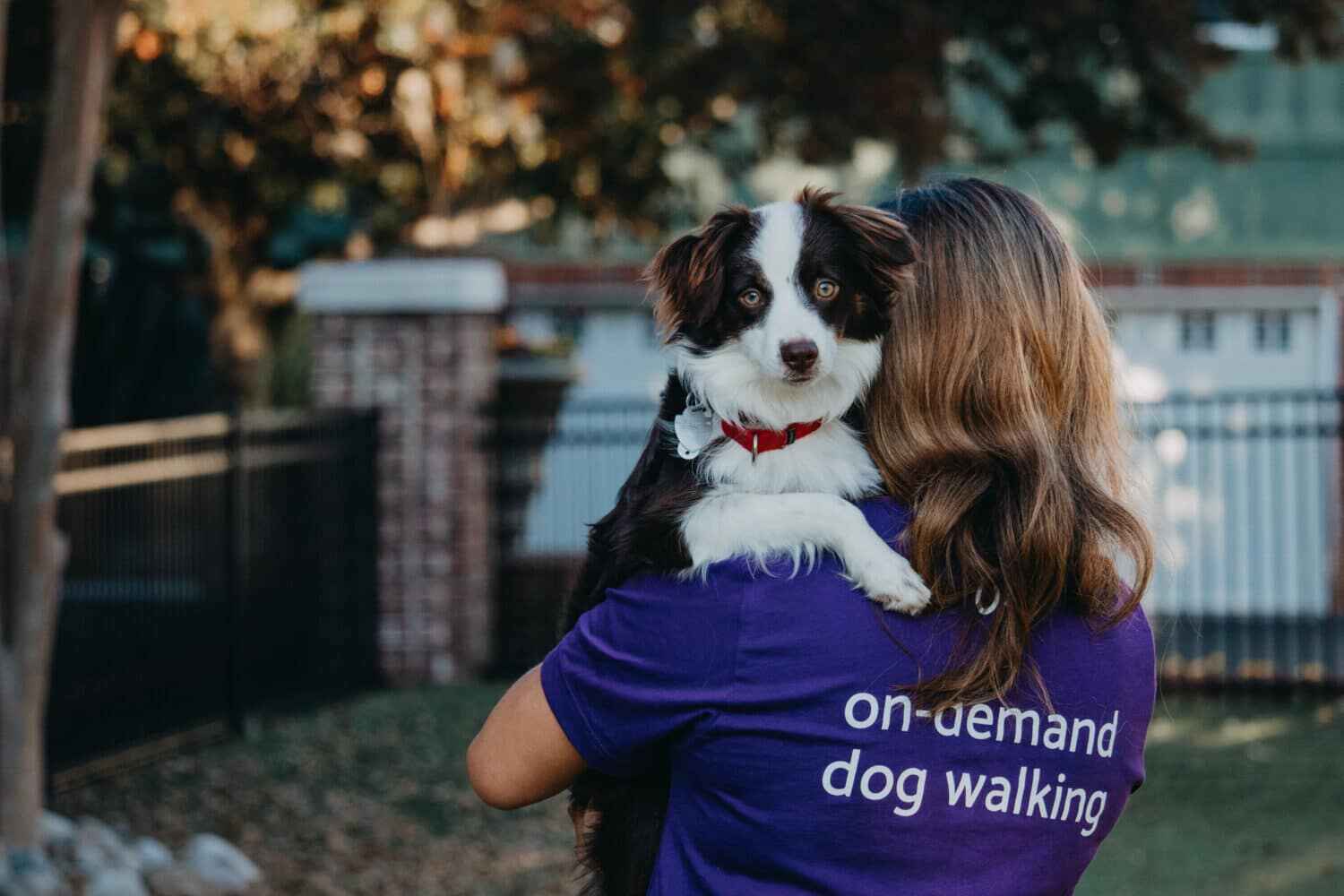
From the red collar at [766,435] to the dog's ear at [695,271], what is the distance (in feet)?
0.66

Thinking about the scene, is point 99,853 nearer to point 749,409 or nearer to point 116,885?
point 116,885

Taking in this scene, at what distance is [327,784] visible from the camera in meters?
7.32

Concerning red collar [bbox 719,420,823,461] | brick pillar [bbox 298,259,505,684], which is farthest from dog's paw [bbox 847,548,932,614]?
brick pillar [bbox 298,259,505,684]

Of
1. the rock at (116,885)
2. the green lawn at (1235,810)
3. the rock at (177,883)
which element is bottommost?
the green lawn at (1235,810)

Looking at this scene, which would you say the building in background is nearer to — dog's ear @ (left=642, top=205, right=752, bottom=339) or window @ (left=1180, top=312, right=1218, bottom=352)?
window @ (left=1180, top=312, right=1218, bottom=352)

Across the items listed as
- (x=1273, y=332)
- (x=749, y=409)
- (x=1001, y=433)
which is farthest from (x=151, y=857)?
(x=1273, y=332)

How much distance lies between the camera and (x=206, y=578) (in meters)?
8.07

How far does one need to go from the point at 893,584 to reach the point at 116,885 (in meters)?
3.85

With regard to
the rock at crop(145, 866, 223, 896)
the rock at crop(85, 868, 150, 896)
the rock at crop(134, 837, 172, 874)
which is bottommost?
the rock at crop(145, 866, 223, 896)

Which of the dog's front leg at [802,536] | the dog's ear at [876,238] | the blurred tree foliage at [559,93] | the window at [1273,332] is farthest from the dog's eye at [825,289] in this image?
the window at [1273,332]

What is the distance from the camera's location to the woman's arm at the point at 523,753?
1.88 metres

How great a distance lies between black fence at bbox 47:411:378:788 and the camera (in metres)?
7.03

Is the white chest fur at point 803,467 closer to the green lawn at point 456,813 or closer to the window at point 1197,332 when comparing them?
the green lawn at point 456,813

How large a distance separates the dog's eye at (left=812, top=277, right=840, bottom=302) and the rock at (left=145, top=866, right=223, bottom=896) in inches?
141
